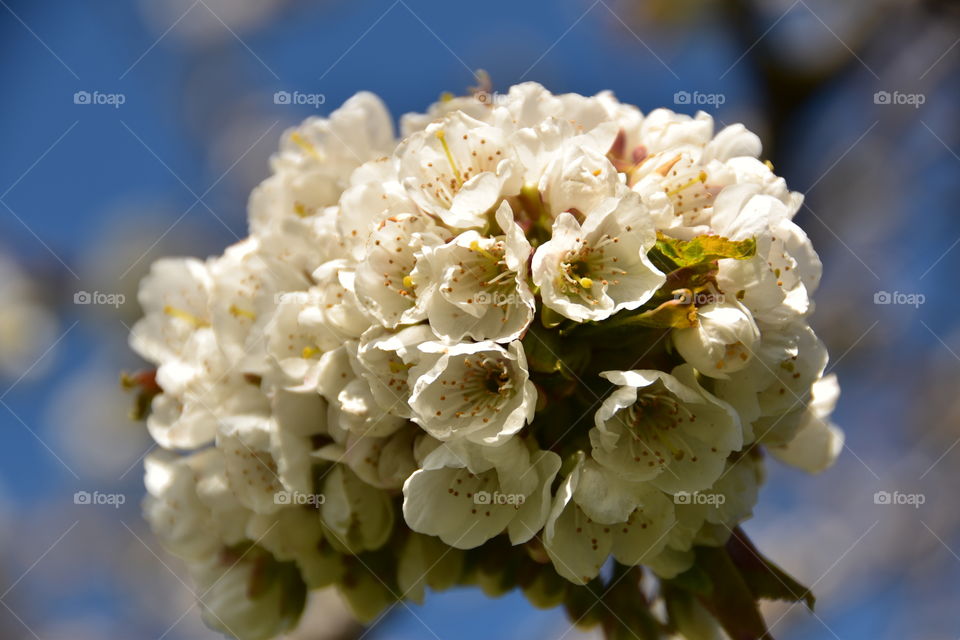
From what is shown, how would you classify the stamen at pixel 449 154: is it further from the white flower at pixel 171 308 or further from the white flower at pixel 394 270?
the white flower at pixel 171 308

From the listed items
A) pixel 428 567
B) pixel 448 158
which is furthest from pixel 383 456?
pixel 448 158

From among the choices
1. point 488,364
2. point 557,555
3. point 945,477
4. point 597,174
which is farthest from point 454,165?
point 945,477

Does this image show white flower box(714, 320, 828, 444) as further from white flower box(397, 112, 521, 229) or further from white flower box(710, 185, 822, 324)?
white flower box(397, 112, 521, 229)

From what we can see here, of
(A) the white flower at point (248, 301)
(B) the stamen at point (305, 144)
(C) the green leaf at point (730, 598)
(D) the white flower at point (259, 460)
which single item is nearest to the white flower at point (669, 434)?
(C) the green leaf at point (730, 598)

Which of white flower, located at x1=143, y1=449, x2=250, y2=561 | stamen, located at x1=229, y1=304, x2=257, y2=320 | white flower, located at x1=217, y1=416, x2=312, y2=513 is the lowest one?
white flower, located at x1=143, y1=449, x2=250, y2=561

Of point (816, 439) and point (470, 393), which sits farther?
point (816, 439)

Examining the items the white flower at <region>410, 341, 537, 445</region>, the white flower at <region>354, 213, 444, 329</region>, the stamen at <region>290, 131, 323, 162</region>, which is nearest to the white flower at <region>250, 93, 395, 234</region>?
the stamen at <region>290, 131, 323, 162</region>

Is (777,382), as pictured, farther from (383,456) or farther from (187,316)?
(187,316)
